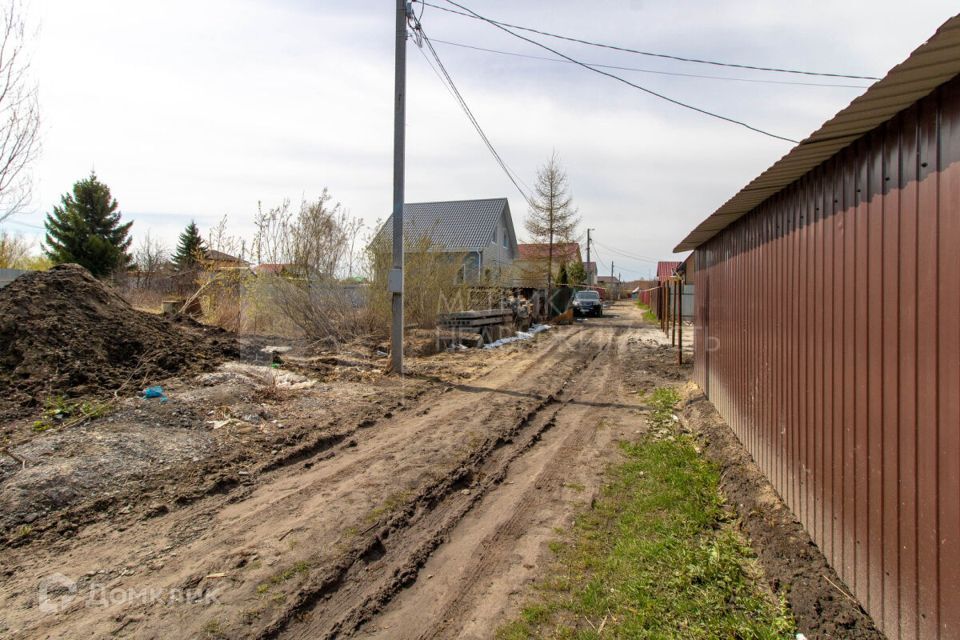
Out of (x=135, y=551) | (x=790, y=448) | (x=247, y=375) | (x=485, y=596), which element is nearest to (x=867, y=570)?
(x=790, y=448)

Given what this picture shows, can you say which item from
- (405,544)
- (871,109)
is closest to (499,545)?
(405,544)

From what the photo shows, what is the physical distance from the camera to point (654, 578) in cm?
304

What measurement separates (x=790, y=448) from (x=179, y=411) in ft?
19.5

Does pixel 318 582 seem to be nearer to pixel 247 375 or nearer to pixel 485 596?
pixel 485 596

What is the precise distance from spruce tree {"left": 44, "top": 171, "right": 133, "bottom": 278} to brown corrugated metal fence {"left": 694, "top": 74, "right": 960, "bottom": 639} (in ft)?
96.6

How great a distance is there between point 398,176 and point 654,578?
8.05 m

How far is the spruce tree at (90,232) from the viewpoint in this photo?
85.3 ft

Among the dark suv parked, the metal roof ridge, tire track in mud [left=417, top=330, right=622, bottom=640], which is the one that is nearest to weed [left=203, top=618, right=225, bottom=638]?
tire track in mud [left=417, top=330, right=622, bottom=640]

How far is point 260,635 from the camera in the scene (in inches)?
99.3

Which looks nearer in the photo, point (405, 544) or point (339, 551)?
point (339, 551)

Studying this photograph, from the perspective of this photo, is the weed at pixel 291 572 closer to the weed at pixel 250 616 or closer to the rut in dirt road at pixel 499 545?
the weed at pixel 250 616

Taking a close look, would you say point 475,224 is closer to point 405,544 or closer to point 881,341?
point 405,544

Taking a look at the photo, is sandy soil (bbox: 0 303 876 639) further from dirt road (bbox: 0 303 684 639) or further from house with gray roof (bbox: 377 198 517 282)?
house with gray roof (bbox: 377 198 517 282)

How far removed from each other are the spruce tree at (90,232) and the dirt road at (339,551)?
86.4 ft
